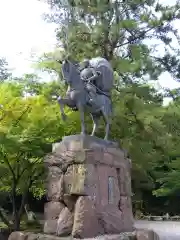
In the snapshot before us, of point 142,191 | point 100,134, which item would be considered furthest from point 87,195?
point 142,191

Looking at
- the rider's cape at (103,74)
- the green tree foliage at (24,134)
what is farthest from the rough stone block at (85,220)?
the rider's cape at (103,74)

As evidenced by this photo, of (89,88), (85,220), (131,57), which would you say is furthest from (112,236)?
(131,57)

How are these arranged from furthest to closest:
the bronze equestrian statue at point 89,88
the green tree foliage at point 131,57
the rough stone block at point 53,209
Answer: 1. the green tree foliage at point 131,57
2. the bronze equestrian statue at point 89,88
3. the rough stone block at point 53,209

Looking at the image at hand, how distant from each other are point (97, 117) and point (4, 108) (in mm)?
2681

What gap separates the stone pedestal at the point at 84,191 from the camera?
28.3ft

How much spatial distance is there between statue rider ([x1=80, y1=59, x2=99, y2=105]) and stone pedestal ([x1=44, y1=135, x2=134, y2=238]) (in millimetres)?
1143

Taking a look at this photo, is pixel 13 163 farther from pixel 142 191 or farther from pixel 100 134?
pixel 142 191

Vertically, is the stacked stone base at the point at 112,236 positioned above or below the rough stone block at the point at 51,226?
below

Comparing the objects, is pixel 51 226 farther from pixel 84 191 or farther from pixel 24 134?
pixel 24 134

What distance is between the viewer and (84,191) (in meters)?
8.70

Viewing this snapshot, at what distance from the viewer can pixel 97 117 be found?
10336mm

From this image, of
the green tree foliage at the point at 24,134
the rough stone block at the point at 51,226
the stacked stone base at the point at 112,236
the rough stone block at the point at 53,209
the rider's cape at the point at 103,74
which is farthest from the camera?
the green tree foliage at the point at 24,134

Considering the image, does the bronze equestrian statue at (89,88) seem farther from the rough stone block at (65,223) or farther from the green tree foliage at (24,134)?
the rough stone block at (65,223)

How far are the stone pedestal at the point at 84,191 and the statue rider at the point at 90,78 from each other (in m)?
1.14
